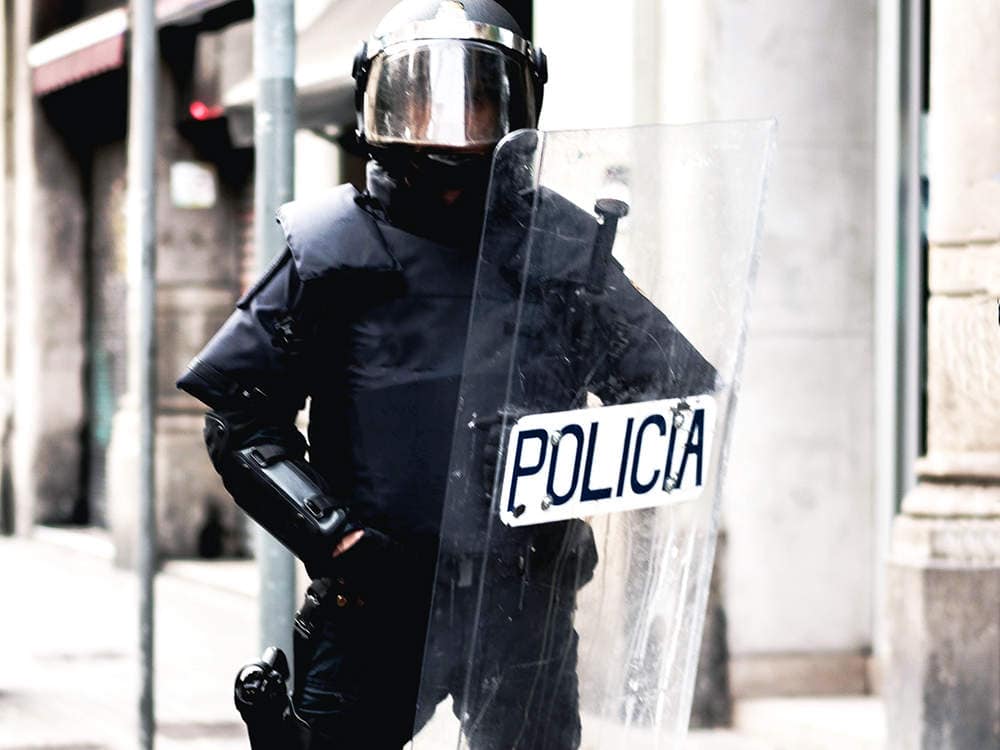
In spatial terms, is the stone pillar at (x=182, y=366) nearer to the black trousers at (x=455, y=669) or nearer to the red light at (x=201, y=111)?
the red light at (x=201, y=111)

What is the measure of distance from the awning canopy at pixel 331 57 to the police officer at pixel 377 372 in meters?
6.26

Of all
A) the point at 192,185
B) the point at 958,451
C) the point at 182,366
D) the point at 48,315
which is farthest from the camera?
the point at 48,315

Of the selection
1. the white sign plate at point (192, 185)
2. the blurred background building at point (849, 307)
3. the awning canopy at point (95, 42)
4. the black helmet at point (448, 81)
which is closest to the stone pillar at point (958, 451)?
the blurred background building at point (849, 307)

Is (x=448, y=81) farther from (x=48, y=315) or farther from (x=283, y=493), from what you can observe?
(x=48, y=315)

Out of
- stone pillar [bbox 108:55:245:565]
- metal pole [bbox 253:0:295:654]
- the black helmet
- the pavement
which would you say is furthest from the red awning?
the black helmet

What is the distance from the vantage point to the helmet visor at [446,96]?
11.1ft

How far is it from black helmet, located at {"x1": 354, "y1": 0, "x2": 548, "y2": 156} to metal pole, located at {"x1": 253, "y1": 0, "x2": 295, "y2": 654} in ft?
4.81

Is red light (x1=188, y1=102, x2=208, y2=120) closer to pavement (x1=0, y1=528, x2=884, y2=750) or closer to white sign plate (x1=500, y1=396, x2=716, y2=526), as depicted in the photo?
pavement (x1=0, y1=528, x2=884, y2=750)

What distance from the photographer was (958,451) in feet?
20.4

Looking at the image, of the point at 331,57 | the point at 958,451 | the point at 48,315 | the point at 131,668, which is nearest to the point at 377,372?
the point at 958,451

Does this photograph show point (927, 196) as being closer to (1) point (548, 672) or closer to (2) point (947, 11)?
(2) point (947, 11)

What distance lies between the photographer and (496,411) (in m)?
3.20

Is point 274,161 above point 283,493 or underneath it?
above

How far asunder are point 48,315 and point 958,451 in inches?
424
